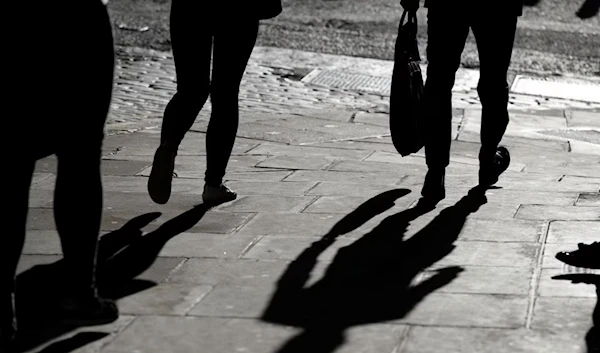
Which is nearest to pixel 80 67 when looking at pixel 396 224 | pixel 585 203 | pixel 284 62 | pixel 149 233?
pixel 149 233

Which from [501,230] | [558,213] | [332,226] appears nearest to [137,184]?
[332,226]

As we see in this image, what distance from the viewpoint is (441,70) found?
252 inches

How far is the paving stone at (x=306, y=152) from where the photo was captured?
26.5 feet

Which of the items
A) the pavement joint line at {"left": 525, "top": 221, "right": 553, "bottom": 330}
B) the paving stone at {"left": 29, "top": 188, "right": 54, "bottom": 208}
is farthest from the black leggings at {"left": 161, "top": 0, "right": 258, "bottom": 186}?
the pavement joint line at {"left": 525, "top": 221, "right": 553, "bottom": 330}

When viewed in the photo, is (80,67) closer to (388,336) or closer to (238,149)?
(388,336)

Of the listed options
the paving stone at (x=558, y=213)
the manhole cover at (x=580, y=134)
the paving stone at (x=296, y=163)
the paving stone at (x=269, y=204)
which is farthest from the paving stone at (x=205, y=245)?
the manhole cover at (x=580, y=134)

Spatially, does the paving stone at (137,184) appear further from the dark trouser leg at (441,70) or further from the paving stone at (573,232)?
the paving stone at (573,232)

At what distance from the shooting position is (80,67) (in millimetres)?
4016

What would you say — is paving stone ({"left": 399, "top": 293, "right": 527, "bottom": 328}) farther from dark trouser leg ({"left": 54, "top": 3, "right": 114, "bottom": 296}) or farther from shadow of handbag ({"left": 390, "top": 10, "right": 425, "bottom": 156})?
shadow of handbag ({"left": 390, "top": 10, "right": 425, "bottom": 156})

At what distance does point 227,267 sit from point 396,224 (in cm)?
114

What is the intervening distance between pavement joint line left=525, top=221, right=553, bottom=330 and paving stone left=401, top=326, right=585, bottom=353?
112 mm

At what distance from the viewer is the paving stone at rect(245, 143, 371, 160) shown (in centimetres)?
809

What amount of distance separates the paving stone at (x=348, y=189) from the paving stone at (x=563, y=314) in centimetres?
217

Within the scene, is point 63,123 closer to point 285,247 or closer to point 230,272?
point 230,272
